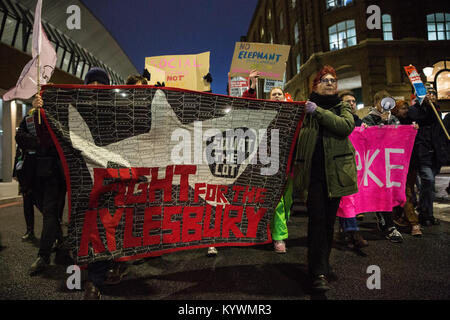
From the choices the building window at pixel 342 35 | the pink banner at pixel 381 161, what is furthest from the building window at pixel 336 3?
the pink banner at pixel 381 161

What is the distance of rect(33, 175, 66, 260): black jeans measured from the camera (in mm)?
2972

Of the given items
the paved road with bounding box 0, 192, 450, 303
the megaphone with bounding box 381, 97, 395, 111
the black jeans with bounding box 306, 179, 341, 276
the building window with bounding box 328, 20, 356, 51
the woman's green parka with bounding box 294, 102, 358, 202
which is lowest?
the paved road with bounding box 0, 192, 450, 303

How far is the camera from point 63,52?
21312 millimetres

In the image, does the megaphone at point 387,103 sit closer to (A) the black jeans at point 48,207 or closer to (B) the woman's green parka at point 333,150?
(B) the woman's green parka at point 333,150

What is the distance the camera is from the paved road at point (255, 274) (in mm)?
2307

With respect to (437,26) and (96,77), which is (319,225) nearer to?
(96,77)

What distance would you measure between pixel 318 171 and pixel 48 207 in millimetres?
3002

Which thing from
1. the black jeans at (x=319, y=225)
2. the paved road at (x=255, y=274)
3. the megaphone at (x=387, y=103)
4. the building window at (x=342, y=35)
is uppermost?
the building window at (x=342, y=35)

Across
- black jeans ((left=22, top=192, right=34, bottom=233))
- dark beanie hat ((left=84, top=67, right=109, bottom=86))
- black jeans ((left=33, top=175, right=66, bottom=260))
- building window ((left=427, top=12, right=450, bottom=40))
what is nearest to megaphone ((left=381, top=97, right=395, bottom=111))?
dark beanie hat ((left=84, top=67, right=109, bottom=86))

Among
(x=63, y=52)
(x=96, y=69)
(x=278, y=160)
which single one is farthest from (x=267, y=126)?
(x=63, y=52)

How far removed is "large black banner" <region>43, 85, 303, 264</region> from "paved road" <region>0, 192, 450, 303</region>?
0.37m

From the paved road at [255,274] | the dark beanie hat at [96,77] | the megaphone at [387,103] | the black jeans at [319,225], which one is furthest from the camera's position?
the megaphone at [387,103]

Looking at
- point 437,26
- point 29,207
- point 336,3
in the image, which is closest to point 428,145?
point 29,207

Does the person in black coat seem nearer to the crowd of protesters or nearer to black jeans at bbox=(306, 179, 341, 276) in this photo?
the crowd of protesters
